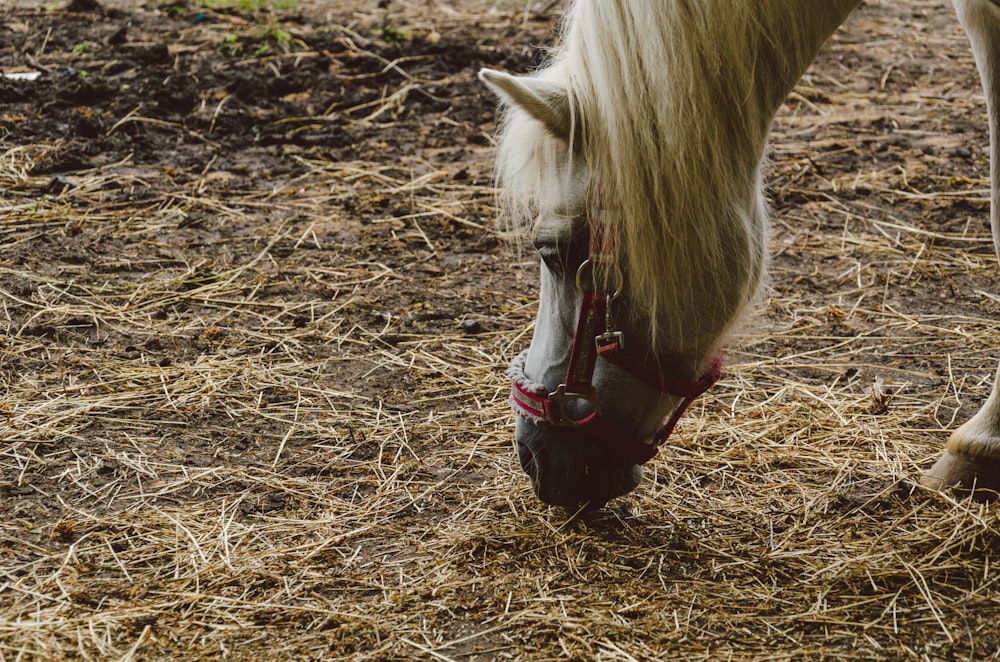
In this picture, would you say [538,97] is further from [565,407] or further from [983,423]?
[983,423]

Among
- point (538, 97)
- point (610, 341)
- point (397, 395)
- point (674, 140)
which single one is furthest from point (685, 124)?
point (397, 395)

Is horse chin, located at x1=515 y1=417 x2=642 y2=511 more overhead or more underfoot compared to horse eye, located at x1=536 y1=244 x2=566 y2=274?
more underfoot

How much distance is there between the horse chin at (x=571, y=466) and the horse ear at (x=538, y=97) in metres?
0.72

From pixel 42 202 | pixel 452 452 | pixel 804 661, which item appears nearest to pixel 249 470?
pixel 452 452

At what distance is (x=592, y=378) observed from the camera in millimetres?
2289

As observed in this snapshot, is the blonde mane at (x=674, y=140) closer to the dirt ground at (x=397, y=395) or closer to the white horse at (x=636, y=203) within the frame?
the white horse at (x=636, y=203)

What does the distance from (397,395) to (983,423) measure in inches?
70.6

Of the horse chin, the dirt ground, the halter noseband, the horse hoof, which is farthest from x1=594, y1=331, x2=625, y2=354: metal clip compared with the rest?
the horse hoof

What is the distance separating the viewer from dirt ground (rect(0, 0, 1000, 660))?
220cm

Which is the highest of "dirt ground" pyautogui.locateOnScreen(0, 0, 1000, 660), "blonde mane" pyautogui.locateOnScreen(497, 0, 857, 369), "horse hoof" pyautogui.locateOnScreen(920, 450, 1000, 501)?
"blonde mane" pyautogui.locateOnScreen(497, 0, 857, 369)

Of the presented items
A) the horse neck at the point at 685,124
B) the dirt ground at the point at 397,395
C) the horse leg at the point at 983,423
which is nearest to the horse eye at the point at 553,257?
the horse neck at the point at 685,124

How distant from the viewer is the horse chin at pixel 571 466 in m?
2.34

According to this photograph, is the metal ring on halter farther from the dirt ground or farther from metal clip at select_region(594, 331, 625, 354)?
the dirt ground

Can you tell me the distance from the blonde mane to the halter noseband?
6cm
